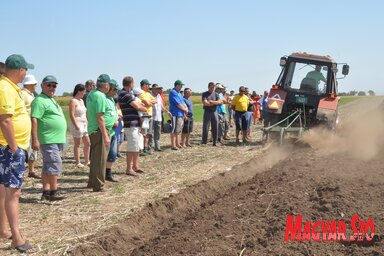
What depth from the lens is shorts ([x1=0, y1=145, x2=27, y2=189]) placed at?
13.6 ft

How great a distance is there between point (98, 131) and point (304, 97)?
6591 millimetres

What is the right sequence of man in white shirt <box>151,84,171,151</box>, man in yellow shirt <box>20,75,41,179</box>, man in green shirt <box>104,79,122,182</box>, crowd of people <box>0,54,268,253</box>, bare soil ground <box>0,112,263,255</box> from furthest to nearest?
man in white shirt <box>151,84,171,151</box>
man in green shirt <box>104,79,122,182</box>
man in yellow shirt <box>20,75,41,179</box>
bare soil ground <box>0,112,263,255</box>
crowd of people <box>0,54,268,253</box>

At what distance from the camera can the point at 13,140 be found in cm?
408

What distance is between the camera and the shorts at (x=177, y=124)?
36.5ft

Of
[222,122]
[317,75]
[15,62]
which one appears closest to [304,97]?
[317,75]

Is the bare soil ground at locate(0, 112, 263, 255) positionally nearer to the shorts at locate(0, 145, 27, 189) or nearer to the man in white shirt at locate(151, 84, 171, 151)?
the shorts at locate(0, 145, 27, 189)

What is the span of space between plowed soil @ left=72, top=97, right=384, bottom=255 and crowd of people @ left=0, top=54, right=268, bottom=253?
99 centimetres

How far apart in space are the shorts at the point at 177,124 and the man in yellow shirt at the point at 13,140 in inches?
269

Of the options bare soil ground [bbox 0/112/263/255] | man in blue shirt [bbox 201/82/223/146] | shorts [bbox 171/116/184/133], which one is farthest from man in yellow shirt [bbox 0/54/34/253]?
man in blue shirt [bbox 201/82/223/146]

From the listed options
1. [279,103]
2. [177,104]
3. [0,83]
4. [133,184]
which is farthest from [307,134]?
[0,83]

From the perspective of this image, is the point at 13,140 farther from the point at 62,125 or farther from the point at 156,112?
the point at 156,112

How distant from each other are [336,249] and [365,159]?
17.6ft

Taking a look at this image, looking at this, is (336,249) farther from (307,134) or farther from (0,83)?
(307,134)

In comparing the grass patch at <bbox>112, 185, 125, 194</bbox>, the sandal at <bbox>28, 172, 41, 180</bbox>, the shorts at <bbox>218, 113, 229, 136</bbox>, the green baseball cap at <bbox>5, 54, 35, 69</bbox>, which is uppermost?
the green baseball cap at <bbox>5, 54, 35, 69</bbox>
